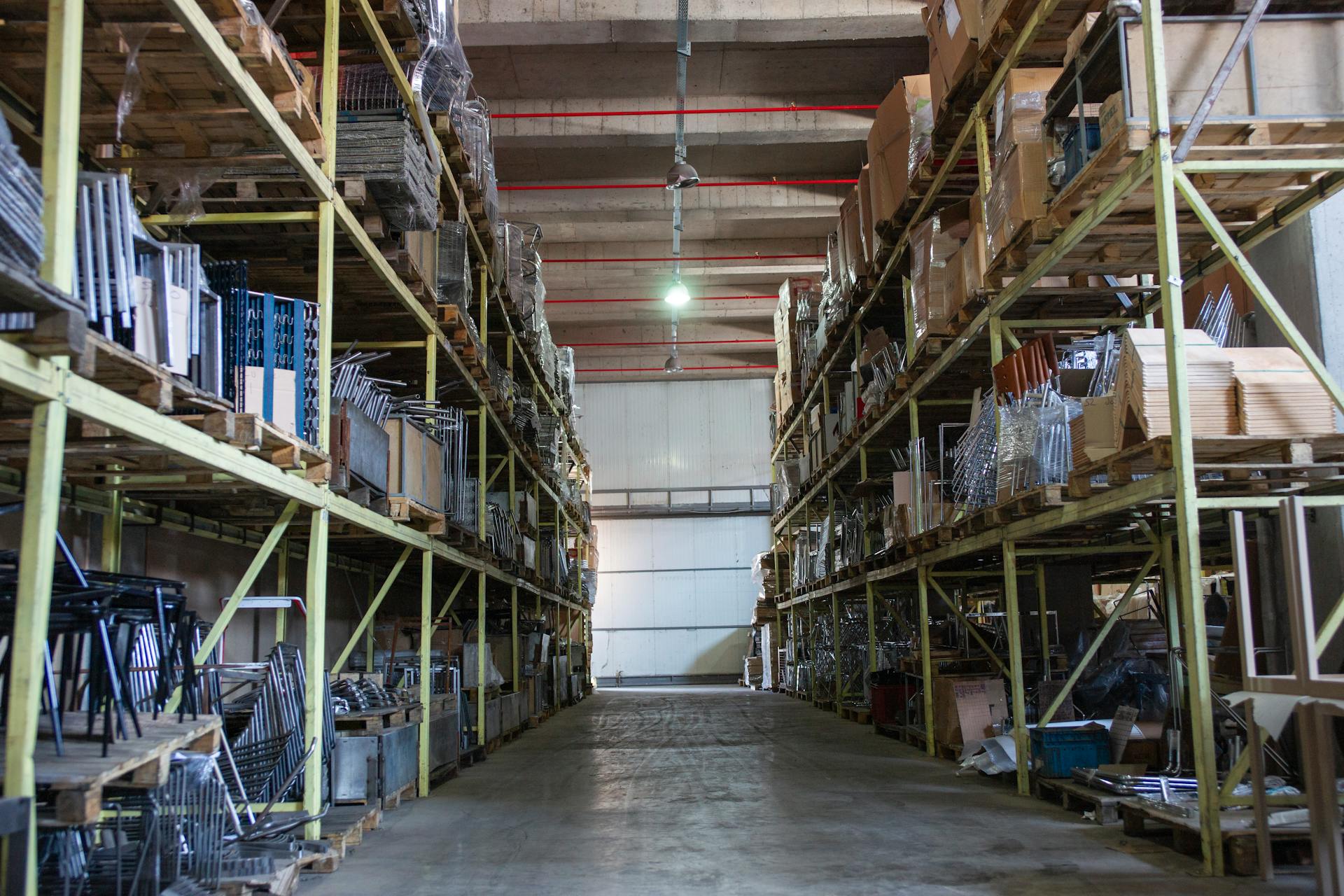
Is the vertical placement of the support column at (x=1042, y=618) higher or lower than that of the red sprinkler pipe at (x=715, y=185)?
lower

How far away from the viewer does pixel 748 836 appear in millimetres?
6262

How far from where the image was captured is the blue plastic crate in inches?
287

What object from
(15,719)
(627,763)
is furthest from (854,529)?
(15,719)

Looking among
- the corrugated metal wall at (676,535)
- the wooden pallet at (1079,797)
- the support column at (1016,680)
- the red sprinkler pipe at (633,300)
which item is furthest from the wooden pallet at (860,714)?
the corrugated metal wall at (676,535)

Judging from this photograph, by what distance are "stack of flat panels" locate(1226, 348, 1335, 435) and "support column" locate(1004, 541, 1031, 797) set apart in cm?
252

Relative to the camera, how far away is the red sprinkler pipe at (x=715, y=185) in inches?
683

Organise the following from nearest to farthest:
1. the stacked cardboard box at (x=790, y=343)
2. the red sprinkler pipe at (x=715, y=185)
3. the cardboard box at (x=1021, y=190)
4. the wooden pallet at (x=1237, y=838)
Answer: the wooden pallet at (x=1237, y=838) < the cardboard box at (x=1021, y=190) < the red sprinkler pipe at (x=715, y=185) < the stacked cardboard box at (x=790, y=343)

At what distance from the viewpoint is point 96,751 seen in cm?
369

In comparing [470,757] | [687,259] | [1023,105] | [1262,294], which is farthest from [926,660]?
[687,259]

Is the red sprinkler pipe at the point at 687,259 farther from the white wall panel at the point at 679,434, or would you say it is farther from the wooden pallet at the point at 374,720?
the wooden pallet at the point at 374,720

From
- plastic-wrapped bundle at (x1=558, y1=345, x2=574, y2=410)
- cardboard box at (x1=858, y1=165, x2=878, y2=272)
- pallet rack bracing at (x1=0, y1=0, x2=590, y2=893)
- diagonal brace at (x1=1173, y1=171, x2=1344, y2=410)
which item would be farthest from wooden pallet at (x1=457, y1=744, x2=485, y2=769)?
plastic-wrapped bundle at (x1=558, y1=345, x2=574, y2=410)

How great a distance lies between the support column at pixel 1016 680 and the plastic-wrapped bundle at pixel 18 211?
249 inches

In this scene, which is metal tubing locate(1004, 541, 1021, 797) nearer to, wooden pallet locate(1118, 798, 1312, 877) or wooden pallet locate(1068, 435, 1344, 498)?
wooden pallet locate(1068, 435, 1344, 498)

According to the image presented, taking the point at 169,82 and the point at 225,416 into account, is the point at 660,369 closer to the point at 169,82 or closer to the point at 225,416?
the point at 169,82
